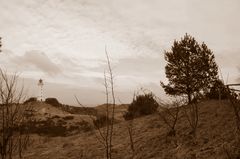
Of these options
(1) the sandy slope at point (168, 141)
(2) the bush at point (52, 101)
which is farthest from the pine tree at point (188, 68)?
(2) the bush at point (52, 101)

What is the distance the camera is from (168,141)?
1573 centimetres

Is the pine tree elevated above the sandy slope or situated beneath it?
elevated above

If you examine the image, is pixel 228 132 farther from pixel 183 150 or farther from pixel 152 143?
pixel 152 143

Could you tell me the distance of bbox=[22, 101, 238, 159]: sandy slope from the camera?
12719 millimetres

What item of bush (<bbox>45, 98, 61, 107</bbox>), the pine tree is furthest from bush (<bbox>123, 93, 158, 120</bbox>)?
bush (<bbox>45, 98, 61, 107</bbox>)

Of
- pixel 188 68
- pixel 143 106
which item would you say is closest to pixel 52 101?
pixel 143 106

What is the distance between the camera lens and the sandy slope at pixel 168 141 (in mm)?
12719

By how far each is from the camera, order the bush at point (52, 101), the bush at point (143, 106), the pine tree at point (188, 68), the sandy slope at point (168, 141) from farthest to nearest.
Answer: the bush at point (52, 101) → the bush at point (143, 106) → the pine tree at point (188, 68) → the sandy slope at point (168, 141)

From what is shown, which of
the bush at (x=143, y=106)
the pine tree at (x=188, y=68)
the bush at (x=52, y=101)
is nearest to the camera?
the pine tree at (x=188, y=68)

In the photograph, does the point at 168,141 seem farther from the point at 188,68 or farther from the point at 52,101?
the point at 52,101

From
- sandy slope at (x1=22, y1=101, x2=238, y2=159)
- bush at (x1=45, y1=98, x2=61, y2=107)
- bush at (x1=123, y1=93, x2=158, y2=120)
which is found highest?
bush at (x1=45, y1=98, x2=61, y2=107)

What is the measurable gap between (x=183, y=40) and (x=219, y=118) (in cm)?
884

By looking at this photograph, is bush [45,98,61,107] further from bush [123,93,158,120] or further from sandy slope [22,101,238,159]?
sandy slope [22,101,238,159]

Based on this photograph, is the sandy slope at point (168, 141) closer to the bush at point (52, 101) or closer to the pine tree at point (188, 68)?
the pine tree at point (188, 68)
